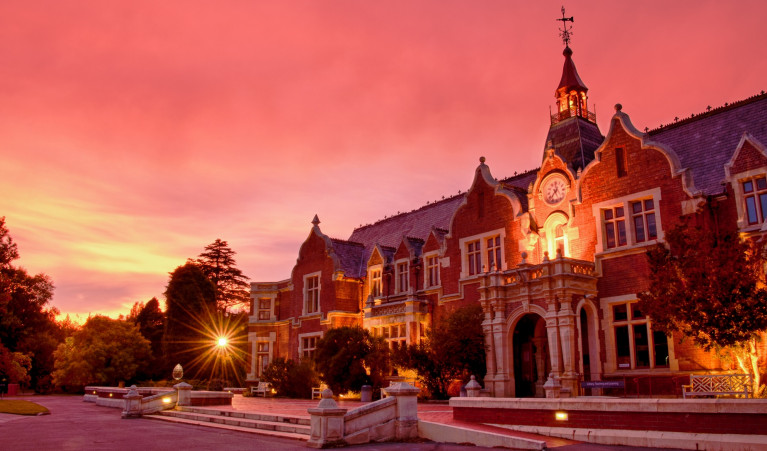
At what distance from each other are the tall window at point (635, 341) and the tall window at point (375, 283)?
16.0m

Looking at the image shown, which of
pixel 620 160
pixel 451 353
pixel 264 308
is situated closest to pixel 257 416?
pixel 451 353

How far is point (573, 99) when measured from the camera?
99.2 ft

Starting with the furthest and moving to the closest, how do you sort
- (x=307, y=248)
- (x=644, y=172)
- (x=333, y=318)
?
(x=307, y=248), (x=333, y=318), (x=644, y=172)

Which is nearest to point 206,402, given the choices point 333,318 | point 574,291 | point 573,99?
point 333,318

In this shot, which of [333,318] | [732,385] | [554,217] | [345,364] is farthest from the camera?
[333,318]

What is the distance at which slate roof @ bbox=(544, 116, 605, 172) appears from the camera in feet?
91.2

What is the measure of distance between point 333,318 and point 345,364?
7925mm

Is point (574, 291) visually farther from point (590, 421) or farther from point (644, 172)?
point (590, 421)

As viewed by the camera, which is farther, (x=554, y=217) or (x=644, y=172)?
(x=554, y=217)

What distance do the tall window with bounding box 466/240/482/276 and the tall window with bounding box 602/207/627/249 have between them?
669cm

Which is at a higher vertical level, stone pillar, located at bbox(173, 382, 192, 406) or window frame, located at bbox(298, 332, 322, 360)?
window frame, located at bbox(298, 332, 322, 360)

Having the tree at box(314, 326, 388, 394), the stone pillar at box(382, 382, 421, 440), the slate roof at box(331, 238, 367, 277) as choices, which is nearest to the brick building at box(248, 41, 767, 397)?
the tree at box(314, 326, 388, 394)

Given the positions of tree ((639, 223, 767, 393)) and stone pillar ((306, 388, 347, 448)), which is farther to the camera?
tree ((639, 223, 767, 393))

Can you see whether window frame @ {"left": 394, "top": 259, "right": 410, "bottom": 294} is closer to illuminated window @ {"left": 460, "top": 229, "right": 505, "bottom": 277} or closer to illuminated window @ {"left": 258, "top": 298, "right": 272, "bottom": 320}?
illuminated window @ {"left": 460, "top": 229, "right": 505, "bottom": 277}
